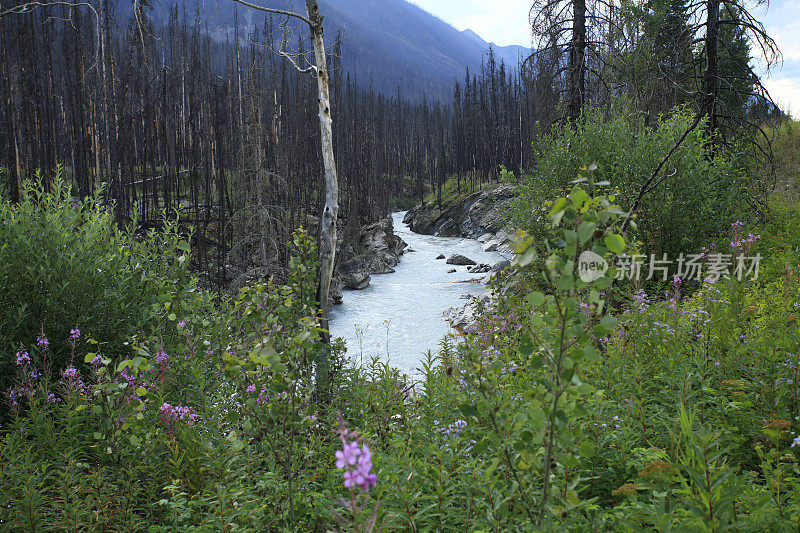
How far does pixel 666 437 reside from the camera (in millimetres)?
2615

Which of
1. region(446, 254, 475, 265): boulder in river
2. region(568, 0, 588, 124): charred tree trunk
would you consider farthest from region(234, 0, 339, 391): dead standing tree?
region(446, 254, 475, 265): boulder in river

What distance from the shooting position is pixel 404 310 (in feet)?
47.9

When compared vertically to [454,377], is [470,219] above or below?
above

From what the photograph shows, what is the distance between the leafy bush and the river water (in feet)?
9.78

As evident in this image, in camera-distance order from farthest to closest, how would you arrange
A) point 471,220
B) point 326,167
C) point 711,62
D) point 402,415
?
point 471,220 < point 711,62 < point 326,167 < point 402,415

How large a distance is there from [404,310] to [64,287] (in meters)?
11.1

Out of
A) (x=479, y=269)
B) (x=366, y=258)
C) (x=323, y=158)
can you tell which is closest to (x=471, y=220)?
(x=479, y=269)

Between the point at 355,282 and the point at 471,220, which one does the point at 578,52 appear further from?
the point at 471,220

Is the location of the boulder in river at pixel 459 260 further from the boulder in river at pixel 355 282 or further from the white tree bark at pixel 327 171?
the white tree bark at pixel 327 171

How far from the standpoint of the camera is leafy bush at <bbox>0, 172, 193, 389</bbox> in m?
4.16

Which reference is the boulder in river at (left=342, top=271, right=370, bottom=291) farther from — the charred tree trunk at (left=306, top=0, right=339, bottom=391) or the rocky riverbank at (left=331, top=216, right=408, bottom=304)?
the charred tree trunk at (left=306, top=0, right=339, bottom=391)

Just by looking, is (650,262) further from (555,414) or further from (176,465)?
(176,465)

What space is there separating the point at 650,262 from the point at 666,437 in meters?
5.99

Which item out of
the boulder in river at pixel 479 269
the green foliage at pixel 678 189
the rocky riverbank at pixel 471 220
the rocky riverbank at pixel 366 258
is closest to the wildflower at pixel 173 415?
the green foliage at pixel 678 189
